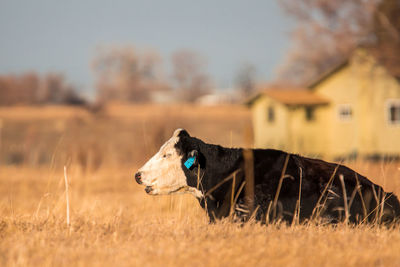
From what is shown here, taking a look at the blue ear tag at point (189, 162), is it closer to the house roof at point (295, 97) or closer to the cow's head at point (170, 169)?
the cow's head at point (170, 169)

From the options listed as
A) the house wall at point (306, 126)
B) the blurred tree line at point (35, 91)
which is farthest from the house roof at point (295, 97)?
the blurred tree line at point (35, 91)

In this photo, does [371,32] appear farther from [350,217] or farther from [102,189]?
[350,217]

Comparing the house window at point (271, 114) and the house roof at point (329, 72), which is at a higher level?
the house roof at point (329, 72)

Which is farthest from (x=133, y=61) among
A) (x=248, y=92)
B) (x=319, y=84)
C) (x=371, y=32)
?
(x=371, y=32)

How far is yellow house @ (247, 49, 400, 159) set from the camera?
34.9m

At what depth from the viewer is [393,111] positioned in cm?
3519

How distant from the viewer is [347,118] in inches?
1460

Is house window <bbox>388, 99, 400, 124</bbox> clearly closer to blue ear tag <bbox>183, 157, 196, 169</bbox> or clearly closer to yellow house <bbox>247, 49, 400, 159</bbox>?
yellow house <bbox>247, 49, 400, 159</bbox>

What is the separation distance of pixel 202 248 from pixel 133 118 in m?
60.9

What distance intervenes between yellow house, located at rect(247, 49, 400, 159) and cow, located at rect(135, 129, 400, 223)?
88.0 ft

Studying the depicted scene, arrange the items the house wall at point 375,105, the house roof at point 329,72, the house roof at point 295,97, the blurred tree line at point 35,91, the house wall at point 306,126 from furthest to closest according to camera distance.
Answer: the blurred tree line at point 35,91, the house wall at point 306,126, the house roof at point 295,97, the house roof at point 329,72, the house wall at point 375,105

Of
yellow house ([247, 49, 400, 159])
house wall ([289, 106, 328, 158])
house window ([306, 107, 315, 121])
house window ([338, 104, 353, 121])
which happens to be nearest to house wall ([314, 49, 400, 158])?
yellow house ([247, 49, 400, 159])

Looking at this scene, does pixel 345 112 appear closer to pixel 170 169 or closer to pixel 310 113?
pixel 310 113

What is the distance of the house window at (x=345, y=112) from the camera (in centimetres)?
3700
